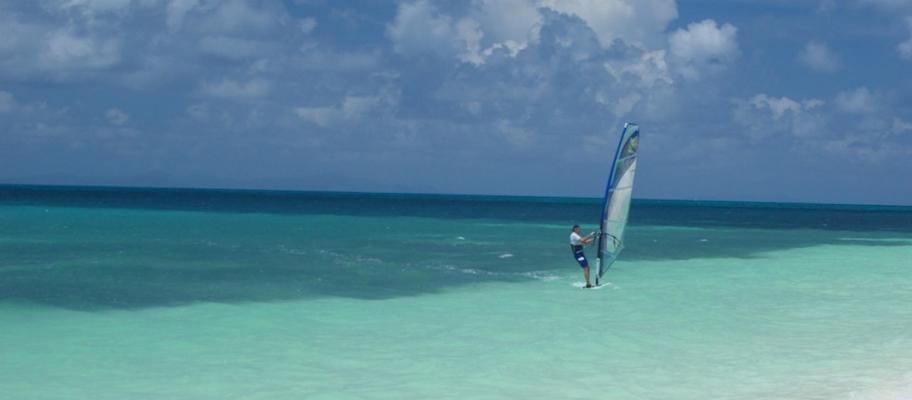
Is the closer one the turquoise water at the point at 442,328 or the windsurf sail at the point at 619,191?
the turquoise water at the point at 442,328

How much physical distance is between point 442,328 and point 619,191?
5.35 meters

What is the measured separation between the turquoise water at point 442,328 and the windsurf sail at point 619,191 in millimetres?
1387

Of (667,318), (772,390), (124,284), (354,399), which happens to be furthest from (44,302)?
(772,390)

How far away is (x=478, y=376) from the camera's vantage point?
41.4 ft

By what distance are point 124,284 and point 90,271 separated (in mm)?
3790

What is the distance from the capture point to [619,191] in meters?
19.7

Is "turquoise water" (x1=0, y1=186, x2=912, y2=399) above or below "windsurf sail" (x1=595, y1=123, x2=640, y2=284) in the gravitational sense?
below

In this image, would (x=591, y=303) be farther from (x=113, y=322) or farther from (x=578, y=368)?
(x=113, y=322)

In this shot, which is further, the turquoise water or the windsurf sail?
the windsurf sail

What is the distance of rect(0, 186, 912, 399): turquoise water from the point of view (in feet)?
39.6

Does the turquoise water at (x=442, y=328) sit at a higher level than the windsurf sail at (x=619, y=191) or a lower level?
lower

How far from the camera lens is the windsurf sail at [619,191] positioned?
19.1 meters

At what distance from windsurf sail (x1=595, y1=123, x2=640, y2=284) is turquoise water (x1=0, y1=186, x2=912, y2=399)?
1.39 metres

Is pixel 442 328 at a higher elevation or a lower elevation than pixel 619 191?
lower
